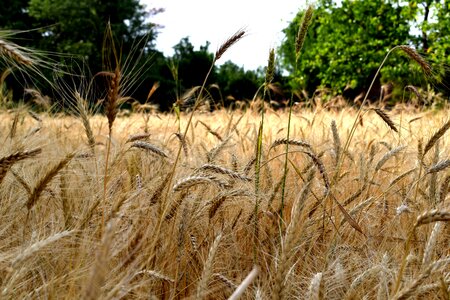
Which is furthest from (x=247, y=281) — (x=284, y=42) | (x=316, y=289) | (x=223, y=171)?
(x=284, y=42)

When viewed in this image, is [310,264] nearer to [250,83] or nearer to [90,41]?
[90,41]

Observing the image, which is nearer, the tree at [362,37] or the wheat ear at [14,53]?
the wheat ear at [14,53]

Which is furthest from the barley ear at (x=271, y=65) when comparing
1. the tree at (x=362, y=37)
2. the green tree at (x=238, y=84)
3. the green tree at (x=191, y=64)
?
the green tree at (x=238, y=84)

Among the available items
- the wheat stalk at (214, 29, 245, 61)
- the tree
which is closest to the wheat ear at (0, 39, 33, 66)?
the wheat stalk at (214, 29, 245, 61)

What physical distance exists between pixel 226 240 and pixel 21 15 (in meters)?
26.6

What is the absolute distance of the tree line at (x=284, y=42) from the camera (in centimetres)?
1355

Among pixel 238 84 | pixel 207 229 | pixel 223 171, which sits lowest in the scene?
pixel 207 229

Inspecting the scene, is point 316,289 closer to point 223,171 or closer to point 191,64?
point 223,171

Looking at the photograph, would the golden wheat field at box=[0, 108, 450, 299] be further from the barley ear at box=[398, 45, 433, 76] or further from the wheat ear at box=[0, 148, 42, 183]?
the barley ear at box=[398, 45, 433, 76]

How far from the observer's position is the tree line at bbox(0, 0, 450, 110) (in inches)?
534

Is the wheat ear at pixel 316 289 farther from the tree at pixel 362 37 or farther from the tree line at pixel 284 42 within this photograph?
the tree at pixel 362 37

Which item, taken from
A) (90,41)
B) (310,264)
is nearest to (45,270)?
(310,264)

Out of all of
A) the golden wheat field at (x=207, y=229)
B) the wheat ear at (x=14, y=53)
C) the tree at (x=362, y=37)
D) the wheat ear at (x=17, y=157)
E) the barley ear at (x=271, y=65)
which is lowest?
the golden wheat field at (x=207, y=229)

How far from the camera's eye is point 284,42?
990 cm
